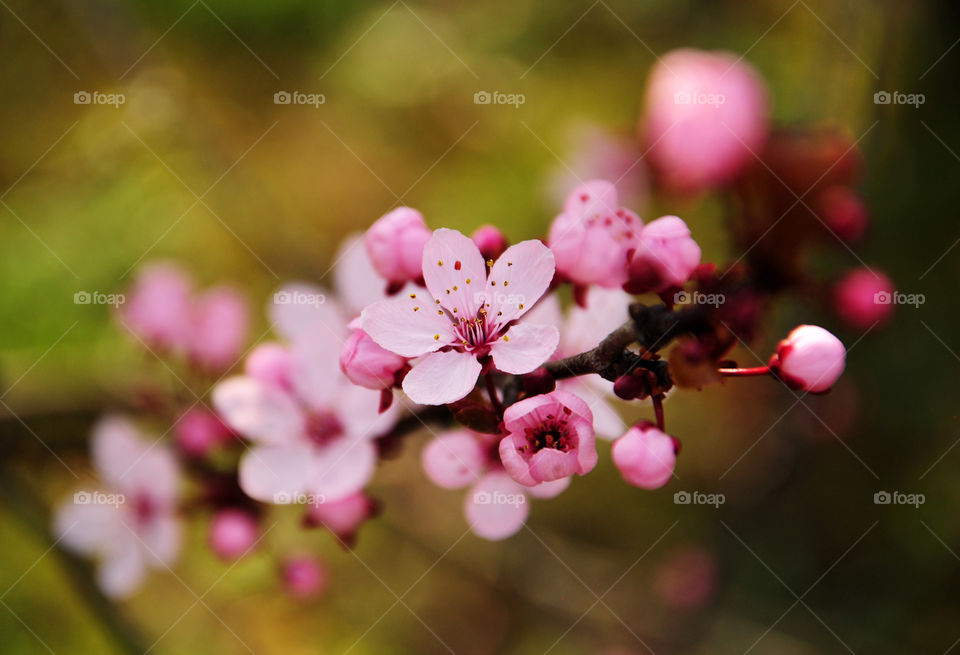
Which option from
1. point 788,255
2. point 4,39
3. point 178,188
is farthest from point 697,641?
point 4,39

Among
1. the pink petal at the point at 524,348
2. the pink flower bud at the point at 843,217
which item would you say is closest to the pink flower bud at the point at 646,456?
the pink petal at the point at 524,348

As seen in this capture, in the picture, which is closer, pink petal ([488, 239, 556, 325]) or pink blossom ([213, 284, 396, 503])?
pink petal ([488, 239, 556, 325])

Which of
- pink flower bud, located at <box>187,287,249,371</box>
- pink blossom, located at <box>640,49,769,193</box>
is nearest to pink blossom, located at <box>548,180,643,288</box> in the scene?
pink blossom, located at <box>640,49,769,193</box>

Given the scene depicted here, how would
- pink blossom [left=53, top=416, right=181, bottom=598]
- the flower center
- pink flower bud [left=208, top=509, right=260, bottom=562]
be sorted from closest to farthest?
the flower center < pink flower bud [left=208, top=509, right=260, bottom=562] < pink blossom [left=53, top=416, right=181, bottom=598]

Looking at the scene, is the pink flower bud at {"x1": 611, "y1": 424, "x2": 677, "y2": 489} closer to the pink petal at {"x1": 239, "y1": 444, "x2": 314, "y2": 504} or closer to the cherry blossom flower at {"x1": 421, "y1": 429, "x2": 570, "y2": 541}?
the cherry blossom flower at {"x1": 421, "y1": 429, "x2": 570, "y2": 541}

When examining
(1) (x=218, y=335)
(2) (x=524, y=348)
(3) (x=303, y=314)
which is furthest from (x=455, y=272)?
(1) (x=218, y=335)

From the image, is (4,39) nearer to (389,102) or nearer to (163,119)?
(163,119)

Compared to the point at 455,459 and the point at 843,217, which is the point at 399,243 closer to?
the point at 455,459
